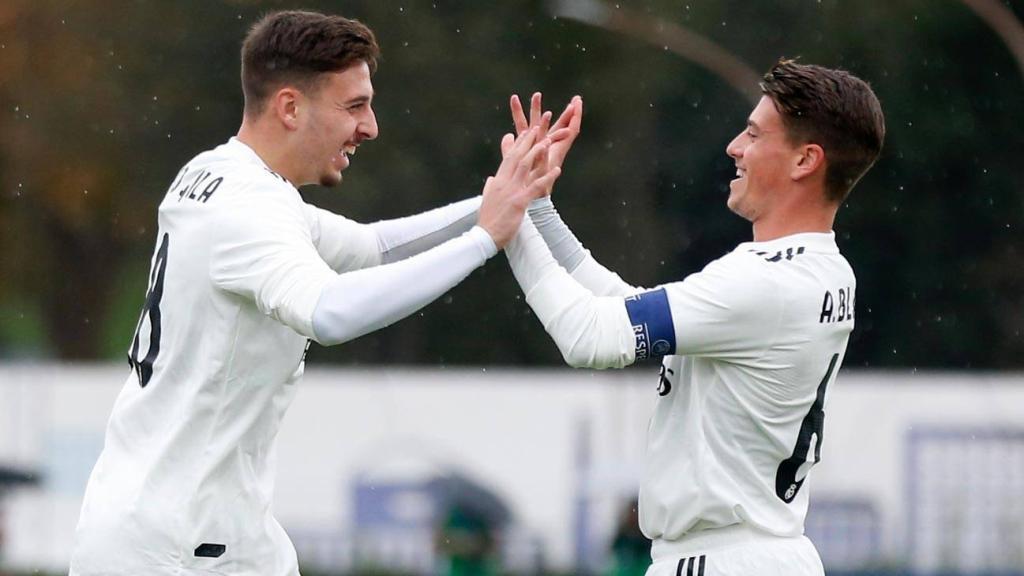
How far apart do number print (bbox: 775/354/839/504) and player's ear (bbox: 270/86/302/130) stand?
5.41 ft

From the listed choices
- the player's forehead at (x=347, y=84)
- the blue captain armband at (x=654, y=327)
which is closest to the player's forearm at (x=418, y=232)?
the player's forehead at (x=347, y=84)

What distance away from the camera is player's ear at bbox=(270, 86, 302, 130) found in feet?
16.9

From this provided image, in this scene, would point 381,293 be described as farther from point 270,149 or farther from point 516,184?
point 270,149

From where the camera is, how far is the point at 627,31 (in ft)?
110

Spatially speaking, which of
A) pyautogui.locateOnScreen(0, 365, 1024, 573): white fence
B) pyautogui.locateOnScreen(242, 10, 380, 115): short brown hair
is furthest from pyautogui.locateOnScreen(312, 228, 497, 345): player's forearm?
pyautogui.locateOnScreen(0, 365, 1024, 573): white fence

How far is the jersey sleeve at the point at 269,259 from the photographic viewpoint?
4.67 metres

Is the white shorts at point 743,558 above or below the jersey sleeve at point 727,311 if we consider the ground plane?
below

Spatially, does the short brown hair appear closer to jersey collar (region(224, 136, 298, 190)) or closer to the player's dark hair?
jersey collar (region(224, 136, 298, 190))

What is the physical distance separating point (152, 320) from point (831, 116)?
194cm

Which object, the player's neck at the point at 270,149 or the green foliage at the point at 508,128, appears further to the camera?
the green foliage at the point at 508,128

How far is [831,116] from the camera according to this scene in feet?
16.9

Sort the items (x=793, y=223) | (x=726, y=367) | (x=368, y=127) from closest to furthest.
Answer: (x=726, y=367), (x=793, y=223), (x=368, y=127)

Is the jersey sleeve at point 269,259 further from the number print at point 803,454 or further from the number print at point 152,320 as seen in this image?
the number print at point 803,454

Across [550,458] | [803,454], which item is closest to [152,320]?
[803,454]
